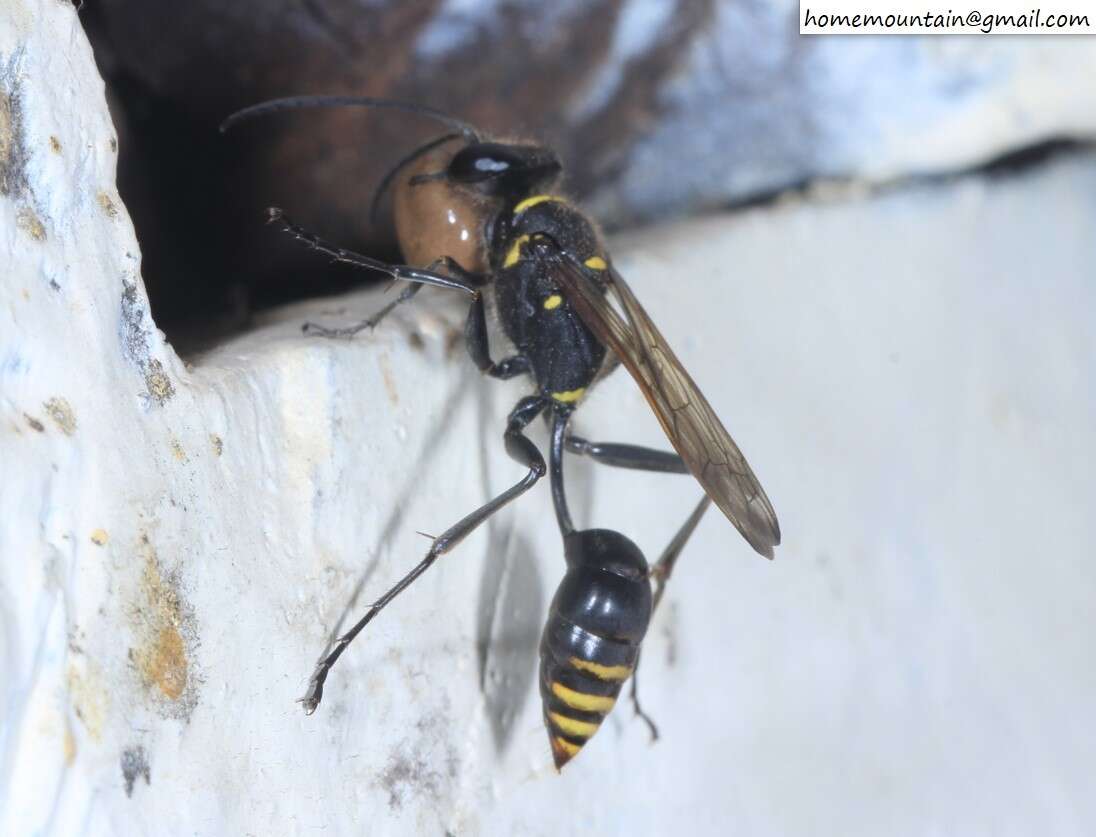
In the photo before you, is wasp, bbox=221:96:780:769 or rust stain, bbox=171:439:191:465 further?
wasp, bbox=221:96:780:769

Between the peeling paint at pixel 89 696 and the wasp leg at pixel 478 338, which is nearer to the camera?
the peeling paint at pixel 89 696

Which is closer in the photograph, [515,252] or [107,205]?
[107,205]

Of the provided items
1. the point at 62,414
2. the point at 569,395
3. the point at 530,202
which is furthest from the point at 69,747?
the point at 530,202

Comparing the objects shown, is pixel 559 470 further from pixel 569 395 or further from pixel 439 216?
pixel 439 216

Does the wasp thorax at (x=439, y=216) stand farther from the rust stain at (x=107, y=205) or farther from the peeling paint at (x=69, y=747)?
the peeling paint at (x=69, y=747)

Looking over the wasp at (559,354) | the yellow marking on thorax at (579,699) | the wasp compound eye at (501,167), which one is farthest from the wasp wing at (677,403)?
the yellow marking on thorax at (579,699)

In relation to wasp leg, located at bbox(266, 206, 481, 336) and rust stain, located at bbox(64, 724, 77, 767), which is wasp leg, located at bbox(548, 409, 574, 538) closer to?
wasp leg, located at bbox(266, 206, 481, 336)

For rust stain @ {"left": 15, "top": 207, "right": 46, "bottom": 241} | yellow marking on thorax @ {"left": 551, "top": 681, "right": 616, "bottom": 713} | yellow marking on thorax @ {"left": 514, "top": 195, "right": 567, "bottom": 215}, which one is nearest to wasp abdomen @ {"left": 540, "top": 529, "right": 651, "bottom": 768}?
yellow marking on thorax @ {"left": 551, "top": 681, "right": 616, "bottom": 713}
